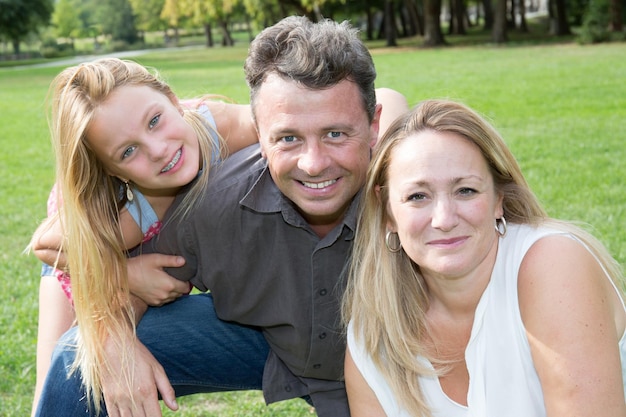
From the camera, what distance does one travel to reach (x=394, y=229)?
286 centimetres

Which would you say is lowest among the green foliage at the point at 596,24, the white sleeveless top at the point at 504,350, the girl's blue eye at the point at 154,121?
the green foliage at the point at 596,24

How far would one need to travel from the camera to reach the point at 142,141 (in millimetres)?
3262

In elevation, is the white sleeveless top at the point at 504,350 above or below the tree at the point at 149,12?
above

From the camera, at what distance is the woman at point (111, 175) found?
10.4 ft

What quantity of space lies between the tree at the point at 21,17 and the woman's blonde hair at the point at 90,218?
2146 inches

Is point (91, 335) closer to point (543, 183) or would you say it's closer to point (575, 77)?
point (543, 183)

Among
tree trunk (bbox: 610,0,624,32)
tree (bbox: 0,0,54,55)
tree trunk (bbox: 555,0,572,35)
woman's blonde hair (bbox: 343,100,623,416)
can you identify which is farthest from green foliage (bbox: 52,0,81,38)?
woman's blonde hair (bbox: 343,100,623,416)

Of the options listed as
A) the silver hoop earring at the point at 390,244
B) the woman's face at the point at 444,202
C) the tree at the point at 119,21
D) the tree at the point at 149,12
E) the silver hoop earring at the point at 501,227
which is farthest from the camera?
the tree at the point at 119,21

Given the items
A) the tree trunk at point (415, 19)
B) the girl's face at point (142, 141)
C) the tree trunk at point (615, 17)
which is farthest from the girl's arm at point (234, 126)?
the tree trunk at point (415, 19)

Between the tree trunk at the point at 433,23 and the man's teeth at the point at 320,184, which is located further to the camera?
the tree trunk at the point at 433,23

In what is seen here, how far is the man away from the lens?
2.94 metres

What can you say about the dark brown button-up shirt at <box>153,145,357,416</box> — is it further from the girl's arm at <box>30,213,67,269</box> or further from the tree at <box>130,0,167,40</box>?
the tree at <box>130,0,167,40</box>

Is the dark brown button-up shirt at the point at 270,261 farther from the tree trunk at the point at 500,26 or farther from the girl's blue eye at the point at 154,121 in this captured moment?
the tree trunk at the point at 500,26

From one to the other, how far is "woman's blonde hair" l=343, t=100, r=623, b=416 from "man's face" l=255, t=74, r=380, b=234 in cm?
13
